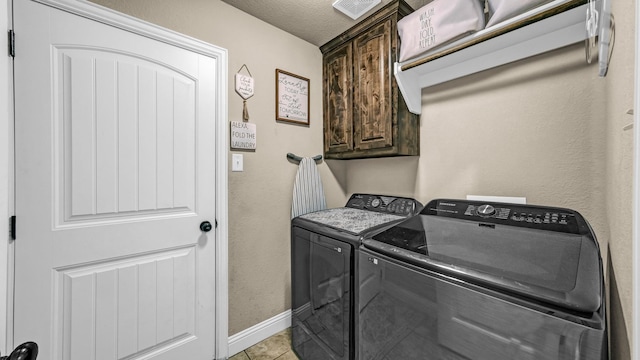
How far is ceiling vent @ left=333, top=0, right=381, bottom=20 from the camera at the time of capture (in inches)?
62.6

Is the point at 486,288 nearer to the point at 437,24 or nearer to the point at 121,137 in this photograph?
the point at 437,24

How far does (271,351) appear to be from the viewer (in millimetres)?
1743

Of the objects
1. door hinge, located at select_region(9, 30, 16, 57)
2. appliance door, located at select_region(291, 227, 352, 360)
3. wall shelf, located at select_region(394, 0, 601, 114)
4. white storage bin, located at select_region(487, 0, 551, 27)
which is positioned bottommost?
appliance door, located at select_region(291, 227, 352, 360)

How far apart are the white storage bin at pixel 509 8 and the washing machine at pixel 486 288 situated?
93 cm

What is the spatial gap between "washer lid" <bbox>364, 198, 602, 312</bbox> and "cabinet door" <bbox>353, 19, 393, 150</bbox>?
718mm

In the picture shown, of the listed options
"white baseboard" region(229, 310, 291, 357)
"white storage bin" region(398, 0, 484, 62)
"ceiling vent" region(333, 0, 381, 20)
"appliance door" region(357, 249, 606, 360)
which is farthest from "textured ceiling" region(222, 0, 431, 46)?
"white baseboard" region(229, 310, 291, 357)

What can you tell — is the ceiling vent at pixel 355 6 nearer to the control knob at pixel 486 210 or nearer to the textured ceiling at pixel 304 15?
the textured ceiling at pixel 304 15

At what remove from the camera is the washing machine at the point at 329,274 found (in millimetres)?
1285

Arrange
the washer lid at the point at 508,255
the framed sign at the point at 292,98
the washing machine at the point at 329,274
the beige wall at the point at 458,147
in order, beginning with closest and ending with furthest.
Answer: the washer lid at the point at 508,255 → the beige wall at the point at 458,147 → the washing machine at the point at 329,274 → the framed sign at the point at 292,98

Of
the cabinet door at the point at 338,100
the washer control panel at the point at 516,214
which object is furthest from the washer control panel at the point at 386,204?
the cabinet door at the point at 338,100

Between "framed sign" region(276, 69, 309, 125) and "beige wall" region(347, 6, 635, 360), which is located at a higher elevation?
"framed sign" region(276, 69, 309, 125)

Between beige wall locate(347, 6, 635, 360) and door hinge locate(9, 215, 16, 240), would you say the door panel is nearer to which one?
door hinge locate(9, 215, 16, 240)

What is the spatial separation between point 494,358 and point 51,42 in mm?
2201

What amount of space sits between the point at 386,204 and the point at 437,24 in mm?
1242
